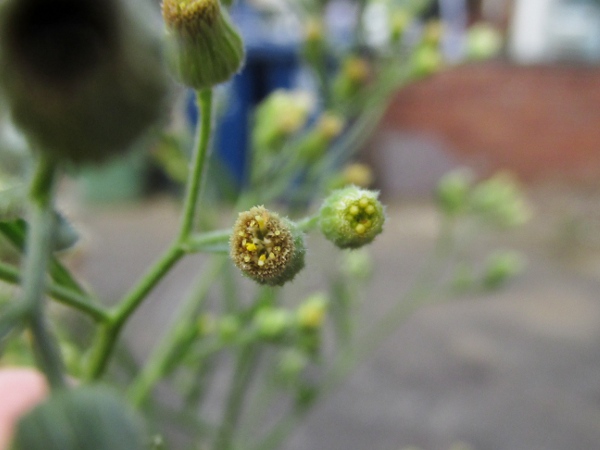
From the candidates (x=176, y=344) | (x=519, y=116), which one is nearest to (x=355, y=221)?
(x=176, y=344)

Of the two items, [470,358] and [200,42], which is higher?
[470,358]

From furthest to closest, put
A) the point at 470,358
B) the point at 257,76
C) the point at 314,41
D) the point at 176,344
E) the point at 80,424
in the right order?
the point at 257,76 < the point at 470,358 < the point at 314,41 < the point at 176,344 < the point at 80,424

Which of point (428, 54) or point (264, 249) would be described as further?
point (428, 54)

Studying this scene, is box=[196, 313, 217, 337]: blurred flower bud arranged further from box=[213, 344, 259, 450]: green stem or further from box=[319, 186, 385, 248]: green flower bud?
box=[319, 186, 385, 248]: green flower bud

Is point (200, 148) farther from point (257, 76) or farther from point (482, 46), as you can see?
point (257, 76)

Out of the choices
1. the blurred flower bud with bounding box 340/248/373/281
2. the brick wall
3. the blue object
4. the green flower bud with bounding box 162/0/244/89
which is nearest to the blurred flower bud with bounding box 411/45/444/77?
the blurred flower bud with bounding box 340/248/373/281

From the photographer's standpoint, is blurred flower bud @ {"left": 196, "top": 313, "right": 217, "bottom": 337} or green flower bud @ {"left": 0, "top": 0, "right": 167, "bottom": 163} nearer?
green flower bud @ {"left": 0, "top": 0, "right": 167, "bottom": 163}
